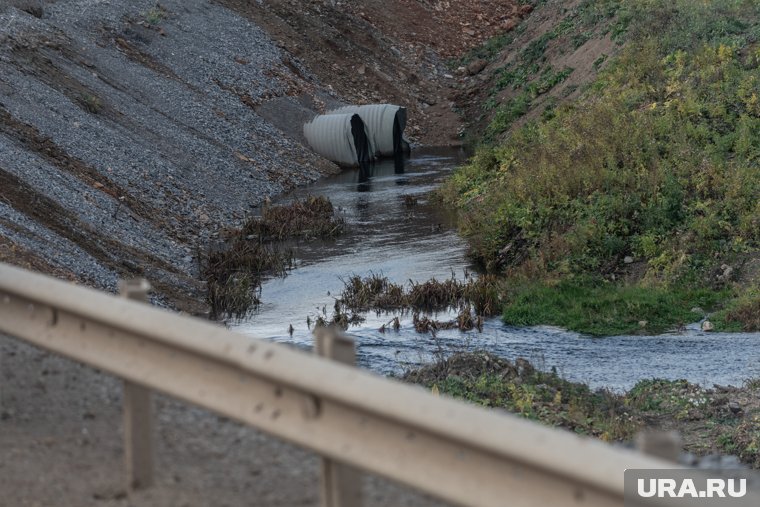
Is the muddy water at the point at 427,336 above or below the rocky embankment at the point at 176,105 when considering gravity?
below

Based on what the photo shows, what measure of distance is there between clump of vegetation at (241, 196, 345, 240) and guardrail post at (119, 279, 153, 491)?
17.5 metres

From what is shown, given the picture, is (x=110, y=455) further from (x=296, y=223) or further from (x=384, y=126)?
(x=384, y=126)

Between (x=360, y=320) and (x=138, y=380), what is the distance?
1126 centimetres

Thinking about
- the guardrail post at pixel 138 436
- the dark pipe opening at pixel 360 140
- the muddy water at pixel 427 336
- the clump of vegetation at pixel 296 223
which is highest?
the dark pipe opening at pixel 360 140

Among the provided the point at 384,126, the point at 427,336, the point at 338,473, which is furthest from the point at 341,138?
the point at 338,473

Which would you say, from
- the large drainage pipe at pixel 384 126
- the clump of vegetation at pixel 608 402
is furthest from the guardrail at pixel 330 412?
the large drainage pipe at pixel 384 126

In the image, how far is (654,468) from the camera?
291cm

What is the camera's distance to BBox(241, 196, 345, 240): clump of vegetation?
22.0m

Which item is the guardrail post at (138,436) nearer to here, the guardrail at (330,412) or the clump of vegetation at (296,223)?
the guardrail at (330,412)

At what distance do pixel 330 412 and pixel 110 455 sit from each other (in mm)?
1430

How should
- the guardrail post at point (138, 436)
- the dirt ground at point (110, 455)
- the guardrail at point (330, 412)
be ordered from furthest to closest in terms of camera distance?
the guardrail post at point (138, 436), the dirt ground at point (110, 455), the guardrail at point (330, 412)

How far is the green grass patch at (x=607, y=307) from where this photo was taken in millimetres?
14891

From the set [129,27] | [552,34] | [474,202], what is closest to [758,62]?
[474,202]

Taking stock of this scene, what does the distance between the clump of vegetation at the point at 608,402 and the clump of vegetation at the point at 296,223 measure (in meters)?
9.92
